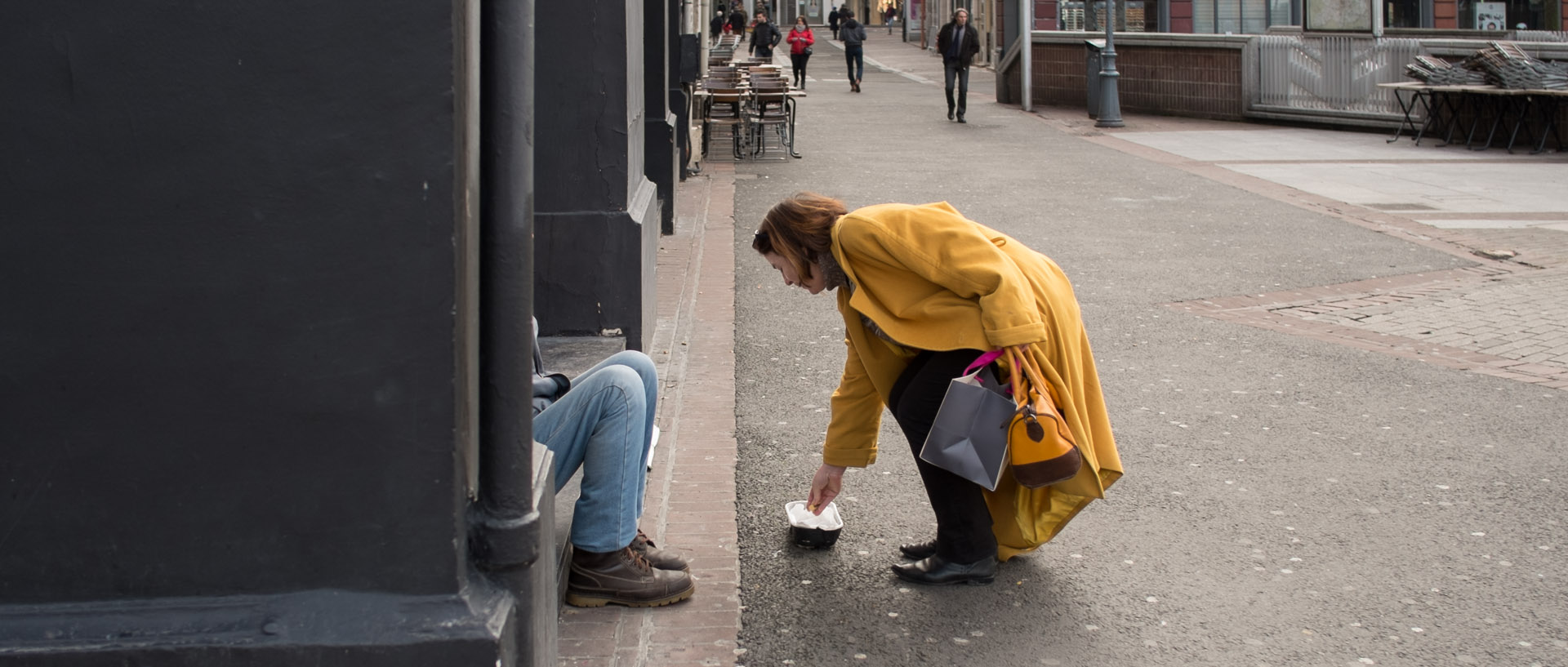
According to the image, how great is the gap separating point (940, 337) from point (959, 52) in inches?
694

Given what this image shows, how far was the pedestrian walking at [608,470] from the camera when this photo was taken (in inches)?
142

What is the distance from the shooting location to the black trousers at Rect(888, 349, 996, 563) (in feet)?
12.2

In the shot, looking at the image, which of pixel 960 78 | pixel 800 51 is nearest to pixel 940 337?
pixel 960 78

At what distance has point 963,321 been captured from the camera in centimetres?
358

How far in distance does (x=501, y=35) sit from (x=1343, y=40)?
19.0m

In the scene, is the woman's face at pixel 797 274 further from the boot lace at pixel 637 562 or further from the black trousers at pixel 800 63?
the black trousers at pixel 800 63

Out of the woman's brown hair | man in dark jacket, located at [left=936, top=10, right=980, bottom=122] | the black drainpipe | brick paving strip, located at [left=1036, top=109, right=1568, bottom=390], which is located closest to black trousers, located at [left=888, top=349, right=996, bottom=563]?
the woman's brown hair

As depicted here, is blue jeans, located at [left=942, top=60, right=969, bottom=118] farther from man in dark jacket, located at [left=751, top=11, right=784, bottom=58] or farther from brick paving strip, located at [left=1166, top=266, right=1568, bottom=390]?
man in dark jacket, located at [left=751, top=11, right=784, bottom=58]

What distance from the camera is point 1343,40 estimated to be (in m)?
19.2

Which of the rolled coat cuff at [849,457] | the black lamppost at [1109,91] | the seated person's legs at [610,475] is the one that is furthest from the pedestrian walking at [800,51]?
the seated person's legs at [610,475]

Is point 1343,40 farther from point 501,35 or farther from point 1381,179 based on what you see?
point 501,35

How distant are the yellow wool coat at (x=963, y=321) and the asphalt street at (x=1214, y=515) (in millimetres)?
338

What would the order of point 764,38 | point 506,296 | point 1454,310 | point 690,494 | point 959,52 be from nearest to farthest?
point 506,296 < point 690,494 < point 1454,310 < point 959,52 < point 764,38

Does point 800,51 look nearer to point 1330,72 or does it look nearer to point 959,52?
point 959,52
